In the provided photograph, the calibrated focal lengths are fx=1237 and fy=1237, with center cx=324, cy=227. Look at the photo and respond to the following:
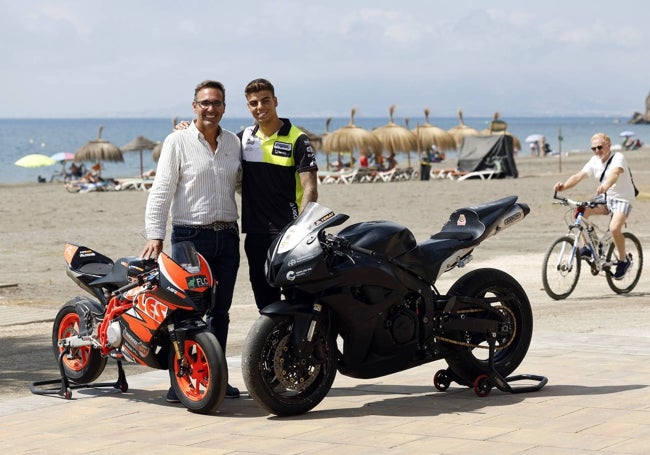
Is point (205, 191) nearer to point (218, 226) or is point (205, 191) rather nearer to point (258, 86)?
point (218, 226)

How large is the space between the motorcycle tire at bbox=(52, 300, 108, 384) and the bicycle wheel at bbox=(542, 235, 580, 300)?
5818 millimetres

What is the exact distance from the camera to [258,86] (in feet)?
24.0

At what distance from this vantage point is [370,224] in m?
6.90

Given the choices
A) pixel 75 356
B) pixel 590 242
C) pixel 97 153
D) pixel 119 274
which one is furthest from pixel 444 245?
pixel 97 153

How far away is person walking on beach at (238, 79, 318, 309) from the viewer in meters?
7.31

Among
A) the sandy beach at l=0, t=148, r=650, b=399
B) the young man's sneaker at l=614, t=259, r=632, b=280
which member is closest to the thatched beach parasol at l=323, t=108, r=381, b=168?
the sandy beach at l=0, t=148, r=650, b=399

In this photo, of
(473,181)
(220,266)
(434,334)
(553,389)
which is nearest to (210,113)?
(220,266)

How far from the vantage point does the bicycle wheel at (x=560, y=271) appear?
12.2 meters

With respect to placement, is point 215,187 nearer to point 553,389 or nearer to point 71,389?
point 71,389

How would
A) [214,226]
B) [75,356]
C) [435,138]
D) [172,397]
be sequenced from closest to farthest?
[172,397] → [214,226] → [75,356] → [435,138]

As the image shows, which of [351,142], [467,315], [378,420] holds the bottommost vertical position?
[378,420]

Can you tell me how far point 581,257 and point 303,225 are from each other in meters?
6.55

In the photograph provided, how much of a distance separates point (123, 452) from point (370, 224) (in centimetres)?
193

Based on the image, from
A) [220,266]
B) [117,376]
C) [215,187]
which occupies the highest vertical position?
[215,187]
